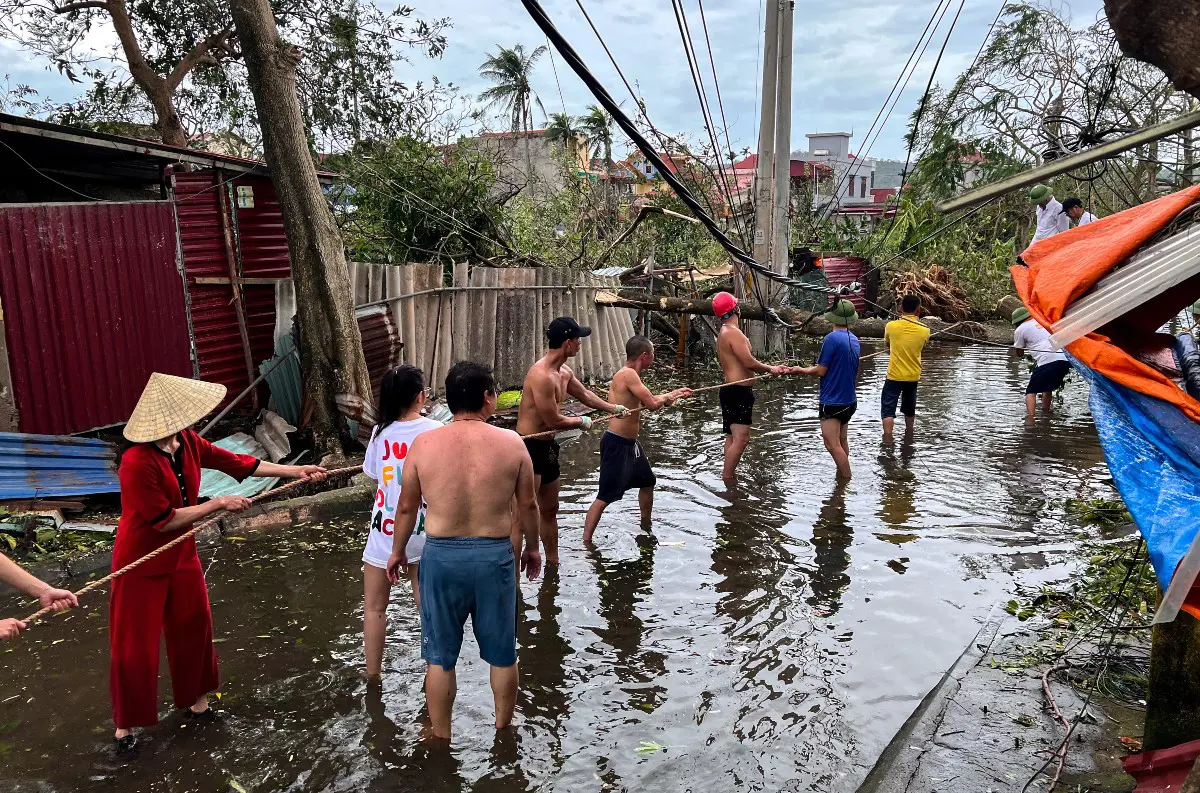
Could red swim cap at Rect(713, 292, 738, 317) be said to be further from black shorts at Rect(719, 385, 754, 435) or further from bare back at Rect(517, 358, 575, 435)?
bare back at Rect(517, 358, 575, 435)

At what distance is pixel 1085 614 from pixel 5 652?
6984 mm

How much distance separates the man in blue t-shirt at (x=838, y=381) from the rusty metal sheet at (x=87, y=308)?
7489 mm

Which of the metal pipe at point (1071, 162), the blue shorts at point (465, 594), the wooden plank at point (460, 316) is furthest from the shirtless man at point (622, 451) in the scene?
the wooden plank at point (460, 316)

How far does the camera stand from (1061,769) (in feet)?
11.7

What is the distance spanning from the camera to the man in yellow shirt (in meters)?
9.89

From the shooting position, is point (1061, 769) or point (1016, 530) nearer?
point (1061, 769)

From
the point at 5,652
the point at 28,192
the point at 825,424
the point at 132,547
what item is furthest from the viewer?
the point at 28,192

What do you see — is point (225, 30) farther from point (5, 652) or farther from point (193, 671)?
point (193, 671)

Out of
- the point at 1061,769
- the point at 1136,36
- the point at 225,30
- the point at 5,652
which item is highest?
the point at 225,30

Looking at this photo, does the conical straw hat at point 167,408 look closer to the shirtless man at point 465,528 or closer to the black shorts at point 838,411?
the shirtless man at point 465,528

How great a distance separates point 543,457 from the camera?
20.7ft

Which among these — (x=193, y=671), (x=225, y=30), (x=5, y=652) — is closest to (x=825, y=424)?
(x=193, y=671)

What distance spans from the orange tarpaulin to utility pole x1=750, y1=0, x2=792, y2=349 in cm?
1037

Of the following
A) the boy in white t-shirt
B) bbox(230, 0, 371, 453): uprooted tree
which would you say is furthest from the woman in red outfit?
bbox(230, 0, 371, 453): uprooted tree
